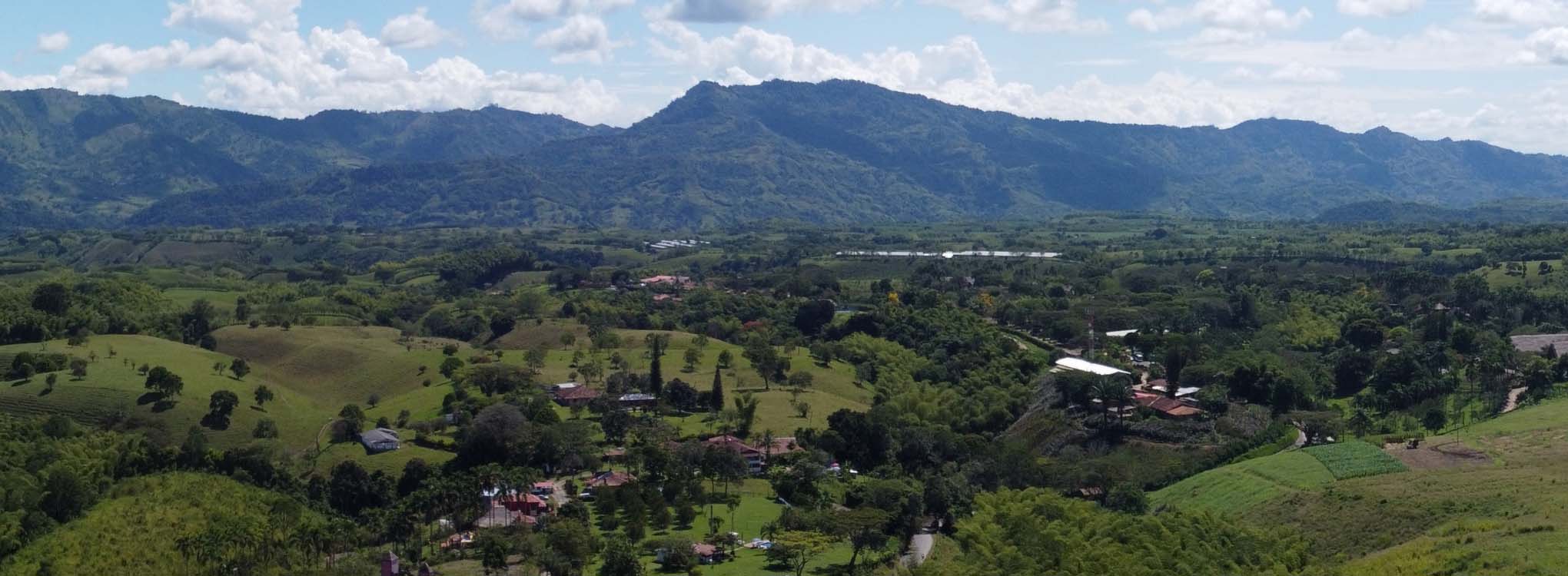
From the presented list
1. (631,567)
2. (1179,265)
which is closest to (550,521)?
(631,567)

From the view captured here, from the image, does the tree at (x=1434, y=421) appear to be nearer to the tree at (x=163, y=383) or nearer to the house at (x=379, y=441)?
the house at (x=379, y=441)

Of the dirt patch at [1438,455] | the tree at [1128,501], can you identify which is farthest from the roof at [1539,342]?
the tree at [1128,501]

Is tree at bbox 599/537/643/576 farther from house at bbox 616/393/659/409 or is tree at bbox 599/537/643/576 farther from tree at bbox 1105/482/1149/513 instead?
house at bbox 616/393/659/409

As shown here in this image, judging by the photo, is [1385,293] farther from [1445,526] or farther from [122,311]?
[122,311]

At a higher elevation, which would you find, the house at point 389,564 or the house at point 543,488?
the house at point 543,488

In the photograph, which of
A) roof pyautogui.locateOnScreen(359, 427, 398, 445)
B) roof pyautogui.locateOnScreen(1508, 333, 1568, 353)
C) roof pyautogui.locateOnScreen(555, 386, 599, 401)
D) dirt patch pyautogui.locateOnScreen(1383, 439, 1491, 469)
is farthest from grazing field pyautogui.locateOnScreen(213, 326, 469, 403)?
roof pyautogui.locateOnScreen(1508, 333, 1568, 353)

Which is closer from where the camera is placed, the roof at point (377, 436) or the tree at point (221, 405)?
the roof at point (377, 436)
